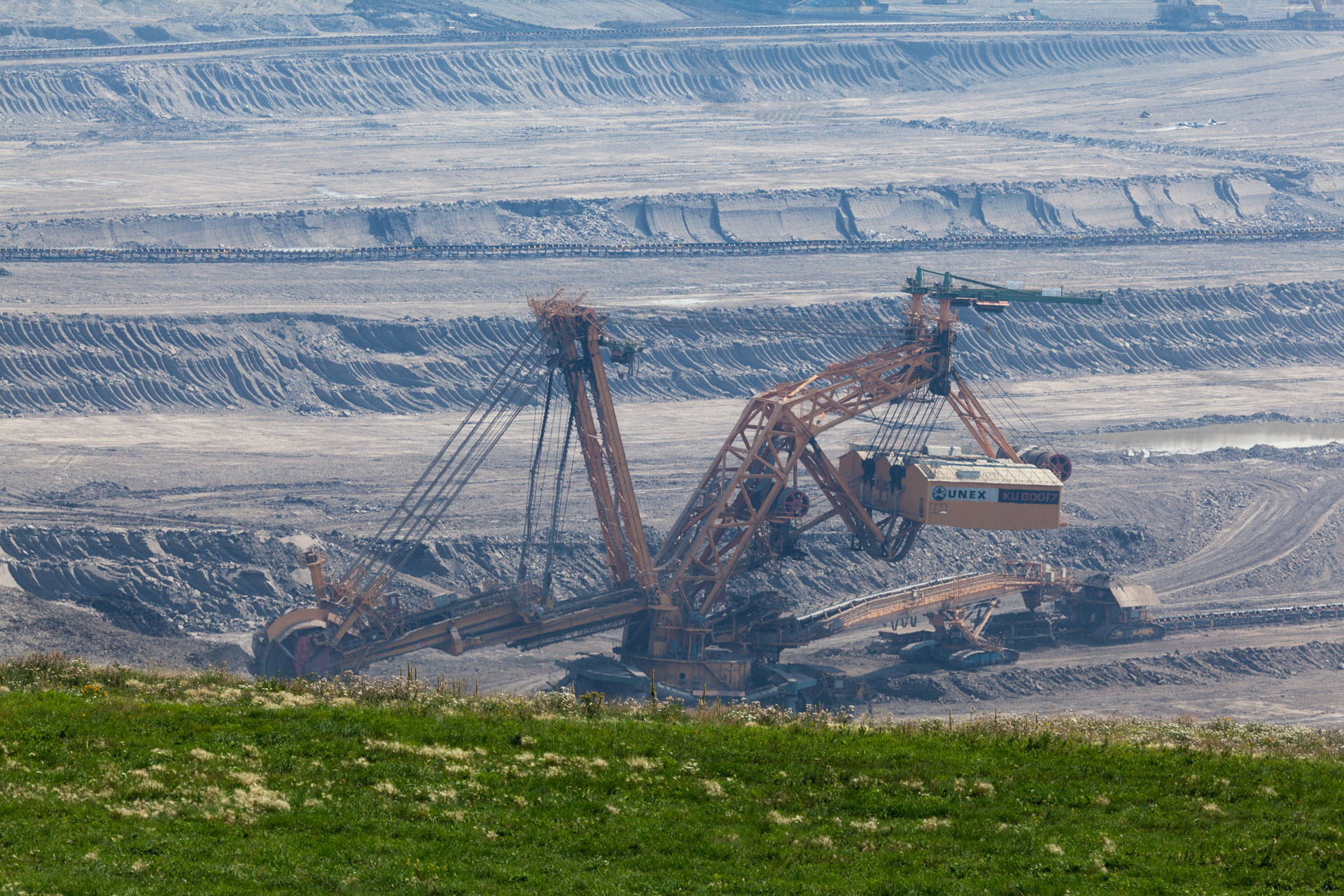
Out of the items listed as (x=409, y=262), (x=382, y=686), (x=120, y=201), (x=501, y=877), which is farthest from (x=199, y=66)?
(x=501, y=877)

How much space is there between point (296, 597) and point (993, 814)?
34759mm

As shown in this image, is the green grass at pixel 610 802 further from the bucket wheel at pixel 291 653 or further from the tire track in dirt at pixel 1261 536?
the tire track in dirt at pixel 1261 536

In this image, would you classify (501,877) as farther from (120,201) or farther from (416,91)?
(416,91)

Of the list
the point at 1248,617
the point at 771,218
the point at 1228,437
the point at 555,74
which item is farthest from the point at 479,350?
the point at 555,74

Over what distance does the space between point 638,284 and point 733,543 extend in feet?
162

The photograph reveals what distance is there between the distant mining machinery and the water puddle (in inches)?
1141

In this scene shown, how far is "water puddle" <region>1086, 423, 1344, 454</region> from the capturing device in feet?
260

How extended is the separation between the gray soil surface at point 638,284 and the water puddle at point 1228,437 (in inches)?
38.2

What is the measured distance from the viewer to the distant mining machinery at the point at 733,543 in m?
45.6

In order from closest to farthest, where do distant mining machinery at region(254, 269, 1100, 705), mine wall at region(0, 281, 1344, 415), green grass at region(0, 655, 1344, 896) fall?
green grass at region(0, 655, 1344, 896), distant mining machinery at region(254, 269, 1100, 705), mine wall at region(0, 281, 1344, 415)

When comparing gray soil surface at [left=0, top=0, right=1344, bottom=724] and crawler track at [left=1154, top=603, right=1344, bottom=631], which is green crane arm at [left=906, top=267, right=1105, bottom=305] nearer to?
gray soil surface at [left=0, top=0, right=1344, bottom=724]

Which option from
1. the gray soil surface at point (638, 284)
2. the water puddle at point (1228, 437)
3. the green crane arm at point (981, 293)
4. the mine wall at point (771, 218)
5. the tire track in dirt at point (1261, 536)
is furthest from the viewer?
the mine wall at point (771, 218)

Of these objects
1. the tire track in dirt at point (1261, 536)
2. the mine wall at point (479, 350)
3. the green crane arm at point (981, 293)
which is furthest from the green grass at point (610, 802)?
the mine wall at point (479, 350)

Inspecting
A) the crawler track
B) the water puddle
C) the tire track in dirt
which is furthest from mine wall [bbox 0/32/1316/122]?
the crawler track
